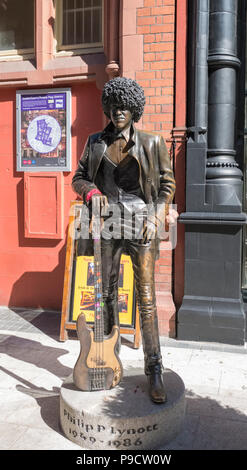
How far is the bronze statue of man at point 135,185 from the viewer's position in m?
3.27

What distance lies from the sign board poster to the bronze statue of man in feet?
6.35

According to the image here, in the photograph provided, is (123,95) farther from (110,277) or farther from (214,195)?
(214,195)

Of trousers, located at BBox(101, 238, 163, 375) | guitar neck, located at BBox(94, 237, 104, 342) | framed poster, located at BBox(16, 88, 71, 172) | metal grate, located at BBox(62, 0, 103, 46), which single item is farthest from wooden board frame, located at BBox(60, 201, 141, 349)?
metal grate, located at BBox(62, 0, 103, 46)

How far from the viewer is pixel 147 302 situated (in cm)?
335

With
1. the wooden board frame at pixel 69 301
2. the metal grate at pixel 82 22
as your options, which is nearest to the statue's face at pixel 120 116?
the wooden board frame at pixel 69 301

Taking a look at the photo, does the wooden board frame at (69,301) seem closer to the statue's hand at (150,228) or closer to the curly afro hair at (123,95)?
the statue's hand at (150,228)

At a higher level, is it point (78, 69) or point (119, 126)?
point (78, 69)

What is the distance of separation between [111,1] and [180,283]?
12.3 ft

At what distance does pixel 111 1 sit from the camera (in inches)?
229

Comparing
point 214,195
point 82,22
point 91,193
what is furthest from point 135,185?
point 82,22

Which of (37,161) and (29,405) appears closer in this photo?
(29,405)

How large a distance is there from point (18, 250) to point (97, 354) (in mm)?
3732
